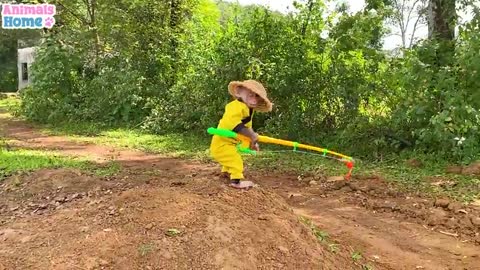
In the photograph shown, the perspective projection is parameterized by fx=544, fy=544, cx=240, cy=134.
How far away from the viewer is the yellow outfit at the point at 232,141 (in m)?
4.51

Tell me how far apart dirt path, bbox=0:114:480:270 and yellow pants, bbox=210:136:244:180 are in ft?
0.47

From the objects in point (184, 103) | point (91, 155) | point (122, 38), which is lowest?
point (91, 155)

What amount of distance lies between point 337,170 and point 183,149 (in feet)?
10.8

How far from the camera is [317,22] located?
10008mm

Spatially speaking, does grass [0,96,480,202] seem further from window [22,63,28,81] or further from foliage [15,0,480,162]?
window [22,63,28,81]

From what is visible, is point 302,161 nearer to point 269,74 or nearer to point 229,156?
point 269,74

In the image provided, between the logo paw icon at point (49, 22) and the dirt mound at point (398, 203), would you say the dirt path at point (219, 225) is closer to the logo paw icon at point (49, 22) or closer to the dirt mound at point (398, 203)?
the dirt mound at point (398, 203)

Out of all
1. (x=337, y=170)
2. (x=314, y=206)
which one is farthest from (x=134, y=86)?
(x=314, y=206)

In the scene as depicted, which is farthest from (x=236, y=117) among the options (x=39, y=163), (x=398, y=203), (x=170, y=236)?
(x=39, y=163)

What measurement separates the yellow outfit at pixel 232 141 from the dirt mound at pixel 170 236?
0.37 meters

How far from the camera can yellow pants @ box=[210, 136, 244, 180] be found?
A: 456 centimetres

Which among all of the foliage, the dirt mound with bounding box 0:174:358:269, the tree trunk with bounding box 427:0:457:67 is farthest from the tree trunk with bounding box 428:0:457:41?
the dirt mound with bounding box 0:174:358:269

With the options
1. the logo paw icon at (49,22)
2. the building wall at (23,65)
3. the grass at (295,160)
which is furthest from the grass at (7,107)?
the grass at (295,160)

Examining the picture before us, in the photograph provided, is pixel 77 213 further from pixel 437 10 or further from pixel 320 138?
pixel 437 10
